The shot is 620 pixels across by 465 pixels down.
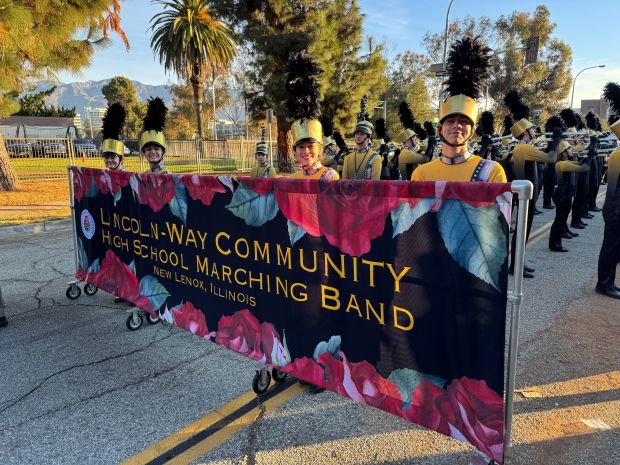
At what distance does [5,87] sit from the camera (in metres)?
10.8

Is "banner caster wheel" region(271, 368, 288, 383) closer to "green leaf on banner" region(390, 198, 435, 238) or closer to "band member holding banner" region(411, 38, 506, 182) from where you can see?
"green leaf on banner" region(390, 198, 435, 238)

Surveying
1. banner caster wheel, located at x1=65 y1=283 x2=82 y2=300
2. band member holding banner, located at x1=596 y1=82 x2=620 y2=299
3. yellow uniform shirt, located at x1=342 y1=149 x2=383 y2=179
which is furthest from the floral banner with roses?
band member holding banner, located at x1=596 y1=82 x2=620 y2=299

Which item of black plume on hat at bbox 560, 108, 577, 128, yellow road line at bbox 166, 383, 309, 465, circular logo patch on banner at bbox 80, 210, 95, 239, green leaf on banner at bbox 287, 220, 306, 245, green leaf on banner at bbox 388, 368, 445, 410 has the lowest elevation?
yellow road line at bbox 166, 383, 309, 465

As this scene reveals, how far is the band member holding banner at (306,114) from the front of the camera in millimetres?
3922

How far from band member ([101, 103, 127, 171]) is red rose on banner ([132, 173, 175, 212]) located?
1.63 meters

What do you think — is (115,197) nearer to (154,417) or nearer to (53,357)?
(53,357)

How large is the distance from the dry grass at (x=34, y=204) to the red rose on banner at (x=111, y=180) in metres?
6.56

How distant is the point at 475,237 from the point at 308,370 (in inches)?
52.8

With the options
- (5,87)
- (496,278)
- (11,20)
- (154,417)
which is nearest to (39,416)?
(154,417)

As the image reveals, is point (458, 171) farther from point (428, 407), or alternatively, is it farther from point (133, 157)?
point (133, 157)

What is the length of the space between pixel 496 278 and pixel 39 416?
299 cm

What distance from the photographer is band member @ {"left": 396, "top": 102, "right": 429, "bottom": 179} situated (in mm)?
9711

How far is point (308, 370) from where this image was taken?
2703mm

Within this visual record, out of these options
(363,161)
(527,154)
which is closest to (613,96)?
(527,154)
